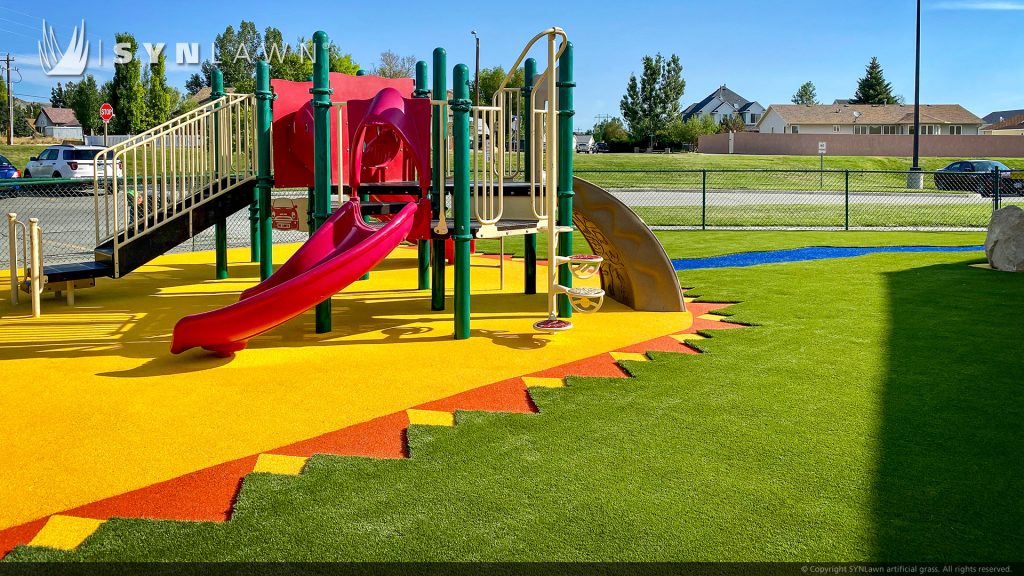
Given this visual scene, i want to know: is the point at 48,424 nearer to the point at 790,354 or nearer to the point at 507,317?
the point at 507,317

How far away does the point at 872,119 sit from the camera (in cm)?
8275

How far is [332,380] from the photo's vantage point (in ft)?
21.1

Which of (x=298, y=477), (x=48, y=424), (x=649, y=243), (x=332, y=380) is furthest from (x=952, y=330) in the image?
(x=48, y=424)

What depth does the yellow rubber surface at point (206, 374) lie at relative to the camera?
15.5 ft

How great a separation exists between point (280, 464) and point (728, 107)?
120 meters

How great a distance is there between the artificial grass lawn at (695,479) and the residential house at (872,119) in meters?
82.7

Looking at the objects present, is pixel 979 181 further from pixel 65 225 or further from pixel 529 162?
pixel 65 225

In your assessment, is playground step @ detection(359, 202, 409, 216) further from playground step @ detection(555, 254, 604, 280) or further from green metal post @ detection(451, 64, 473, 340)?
playground step @ detection(555, 254, 604, 280)

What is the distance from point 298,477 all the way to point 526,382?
89.3 inches

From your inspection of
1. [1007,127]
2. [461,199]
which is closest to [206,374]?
[461,199]

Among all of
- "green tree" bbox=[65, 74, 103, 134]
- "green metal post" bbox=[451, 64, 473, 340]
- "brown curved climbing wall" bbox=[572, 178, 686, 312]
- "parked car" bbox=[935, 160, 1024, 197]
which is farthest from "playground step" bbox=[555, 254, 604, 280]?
"green tree" bbox=[65, 74, 103, 134]

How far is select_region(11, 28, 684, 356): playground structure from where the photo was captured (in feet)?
24.9

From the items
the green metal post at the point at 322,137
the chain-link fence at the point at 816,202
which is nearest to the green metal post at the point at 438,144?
the green metal post at the point at 322,137

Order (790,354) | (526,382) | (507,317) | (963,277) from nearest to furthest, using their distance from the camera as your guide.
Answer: (526,382), (790,354), (507,317), (963,277)
